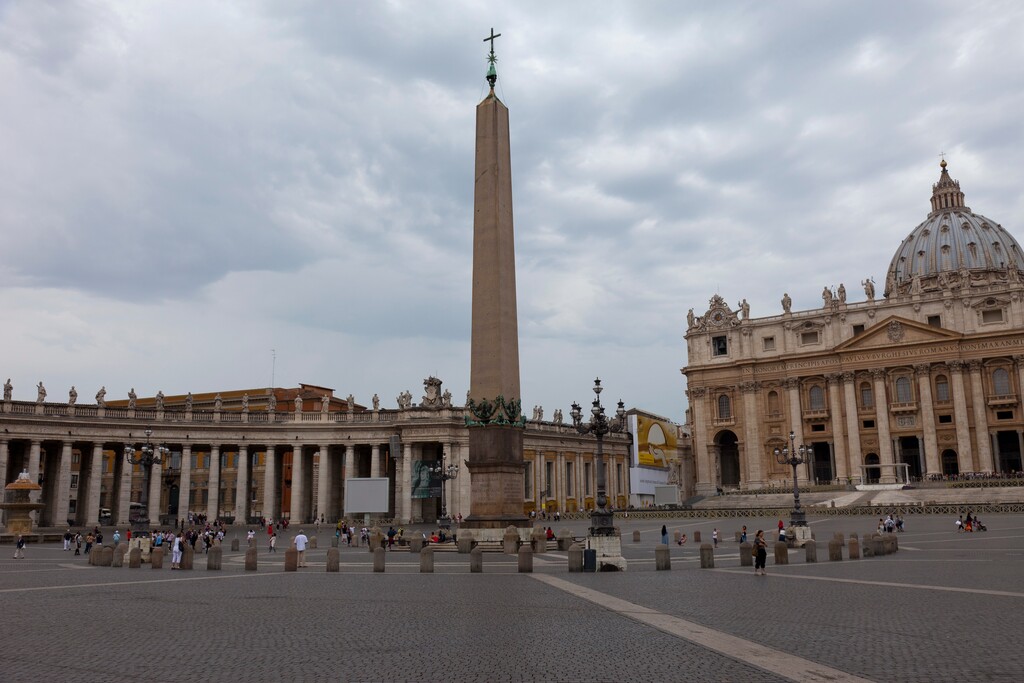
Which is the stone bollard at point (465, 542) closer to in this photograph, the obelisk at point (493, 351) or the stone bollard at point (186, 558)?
the obelisk at point (493, 351)

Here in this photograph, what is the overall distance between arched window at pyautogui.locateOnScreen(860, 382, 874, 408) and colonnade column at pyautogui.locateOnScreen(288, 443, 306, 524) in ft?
187

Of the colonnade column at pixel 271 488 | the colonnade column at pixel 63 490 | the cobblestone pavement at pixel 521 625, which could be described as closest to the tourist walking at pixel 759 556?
the cobblestone pavement at pixel 521 625

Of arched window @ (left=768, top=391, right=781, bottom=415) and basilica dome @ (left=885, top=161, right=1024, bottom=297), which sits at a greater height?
basilica dome @ (left=885, top=161, right=1024, bottom=297)

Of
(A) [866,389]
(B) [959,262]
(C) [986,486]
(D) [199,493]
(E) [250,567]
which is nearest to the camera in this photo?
(E) [250,567]

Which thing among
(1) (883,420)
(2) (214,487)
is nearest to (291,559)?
(2) (214,487)

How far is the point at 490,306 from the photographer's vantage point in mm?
25266

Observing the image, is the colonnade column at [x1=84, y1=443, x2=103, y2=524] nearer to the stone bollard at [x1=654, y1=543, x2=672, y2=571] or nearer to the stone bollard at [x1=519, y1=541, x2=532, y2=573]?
the stone bollard at [x1=519, y1=541, x2=532, y2=573]

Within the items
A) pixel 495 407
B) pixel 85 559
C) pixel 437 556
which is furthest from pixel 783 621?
pixel 85 559

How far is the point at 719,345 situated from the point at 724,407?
23.7 feet

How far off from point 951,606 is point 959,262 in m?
111

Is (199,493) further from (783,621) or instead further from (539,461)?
(783,621)

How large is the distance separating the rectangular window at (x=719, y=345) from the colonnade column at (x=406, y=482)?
48.4 m

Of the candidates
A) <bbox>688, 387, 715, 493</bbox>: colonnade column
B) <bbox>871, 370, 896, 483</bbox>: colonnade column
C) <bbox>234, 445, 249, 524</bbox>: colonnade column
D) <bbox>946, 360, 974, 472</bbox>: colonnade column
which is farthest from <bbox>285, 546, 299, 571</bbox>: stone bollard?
<bbox>688, 387, 715, 493</bbox>: colonnade column

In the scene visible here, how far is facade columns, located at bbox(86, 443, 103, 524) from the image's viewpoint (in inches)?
1984
